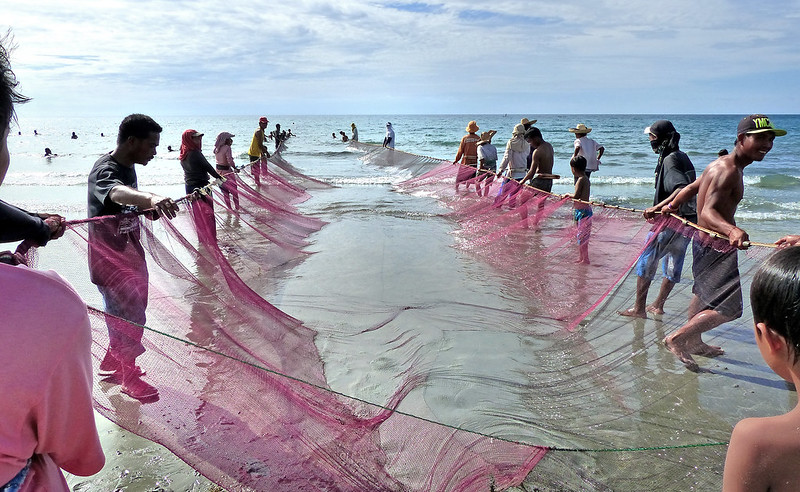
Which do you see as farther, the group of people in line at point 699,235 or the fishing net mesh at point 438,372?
the group of people in line at point 699,235

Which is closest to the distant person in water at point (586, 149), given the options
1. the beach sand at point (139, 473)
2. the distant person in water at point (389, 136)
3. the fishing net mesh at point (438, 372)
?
the fishing net mesh at point (438, 372)

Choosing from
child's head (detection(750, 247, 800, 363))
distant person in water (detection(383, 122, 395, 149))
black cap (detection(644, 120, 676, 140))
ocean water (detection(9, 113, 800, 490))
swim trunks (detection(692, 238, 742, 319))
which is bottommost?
ocean water (detection(9, 113, 800, 490))

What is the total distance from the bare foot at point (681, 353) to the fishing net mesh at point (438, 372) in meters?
0.07

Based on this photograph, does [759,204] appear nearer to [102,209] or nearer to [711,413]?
[711,413]

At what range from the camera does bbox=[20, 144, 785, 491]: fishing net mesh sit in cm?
208

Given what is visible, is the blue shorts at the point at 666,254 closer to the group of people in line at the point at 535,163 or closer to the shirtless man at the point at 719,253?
the shirtless man at the point at 719,253

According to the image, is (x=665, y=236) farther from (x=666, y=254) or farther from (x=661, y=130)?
(x=661, y=130)

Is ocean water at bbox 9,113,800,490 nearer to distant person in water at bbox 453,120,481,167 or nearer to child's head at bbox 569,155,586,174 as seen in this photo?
child's head at bbox 569,155,586,174

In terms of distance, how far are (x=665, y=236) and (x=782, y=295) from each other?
9.84 feet

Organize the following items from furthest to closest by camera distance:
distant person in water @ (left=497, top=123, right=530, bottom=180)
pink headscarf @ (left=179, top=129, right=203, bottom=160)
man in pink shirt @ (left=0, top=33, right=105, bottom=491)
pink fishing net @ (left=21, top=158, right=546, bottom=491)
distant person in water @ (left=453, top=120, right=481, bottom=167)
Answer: distant person in water @ (left=453, top=120, right=481, bottom=167) → distant person in water @ (left=497, top=123, right=530, bottom=180) → pink headscarf @ (left=179, top=129, right=203, bottom=160) → pink fishing net @ (left=21, top=158, right=546, bottom=491) → man in pink shirt @ (left=0, top=33, right=105, bottom=491)

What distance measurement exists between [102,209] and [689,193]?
4.11 m

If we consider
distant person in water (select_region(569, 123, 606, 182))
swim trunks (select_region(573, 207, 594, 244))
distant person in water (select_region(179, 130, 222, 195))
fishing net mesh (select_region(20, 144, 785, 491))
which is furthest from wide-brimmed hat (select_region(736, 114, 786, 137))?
distant person in water (select_region(179, 130, 222, 195))

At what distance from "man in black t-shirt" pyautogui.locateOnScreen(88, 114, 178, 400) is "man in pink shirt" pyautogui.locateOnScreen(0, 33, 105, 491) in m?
2.12

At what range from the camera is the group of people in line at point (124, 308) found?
2.66 feet
